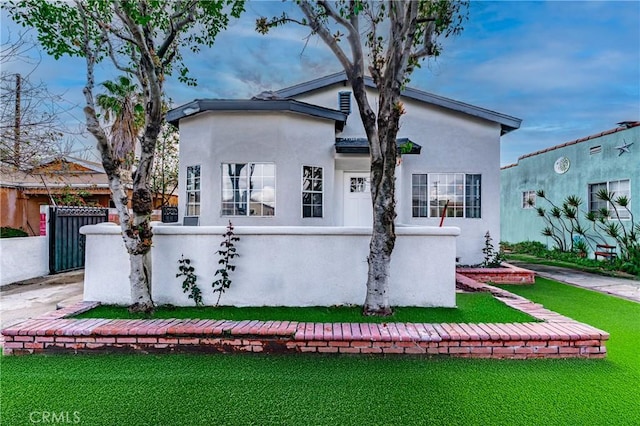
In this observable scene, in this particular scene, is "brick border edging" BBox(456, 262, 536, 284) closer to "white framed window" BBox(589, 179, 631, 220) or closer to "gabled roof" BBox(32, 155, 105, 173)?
"white framed window" BBox(589, 179, 631, 220)

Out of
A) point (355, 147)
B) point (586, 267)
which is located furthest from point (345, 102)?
point (586, 267)

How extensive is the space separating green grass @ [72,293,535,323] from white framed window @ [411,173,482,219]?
6152mm

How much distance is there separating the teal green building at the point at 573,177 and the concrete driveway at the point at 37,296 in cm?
1807

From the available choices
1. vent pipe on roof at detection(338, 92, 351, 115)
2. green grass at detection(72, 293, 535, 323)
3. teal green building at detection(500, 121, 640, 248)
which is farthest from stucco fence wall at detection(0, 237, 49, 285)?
teal green building at detection(500, 121, 640, 248)

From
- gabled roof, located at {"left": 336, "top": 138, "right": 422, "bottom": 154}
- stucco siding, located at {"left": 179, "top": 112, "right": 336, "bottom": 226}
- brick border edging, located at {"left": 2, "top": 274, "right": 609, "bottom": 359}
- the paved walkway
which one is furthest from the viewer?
gabled roof, located at {"left": 336, "top": 138, "right": 422, "bottom": 154}

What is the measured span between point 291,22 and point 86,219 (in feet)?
35.1

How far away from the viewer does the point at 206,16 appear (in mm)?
7129

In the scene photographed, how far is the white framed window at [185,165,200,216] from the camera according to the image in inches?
414

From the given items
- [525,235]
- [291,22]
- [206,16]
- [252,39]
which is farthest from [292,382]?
[525,235]

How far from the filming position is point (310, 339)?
457 centimetres

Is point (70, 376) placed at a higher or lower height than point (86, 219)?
lower

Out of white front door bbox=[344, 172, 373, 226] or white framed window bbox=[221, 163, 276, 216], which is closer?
white framed window bbox=[221, 163, 276, 216]

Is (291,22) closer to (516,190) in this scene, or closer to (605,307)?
(605,307)

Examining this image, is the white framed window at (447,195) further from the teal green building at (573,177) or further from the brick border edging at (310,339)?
the brick border edging at (310,339)
